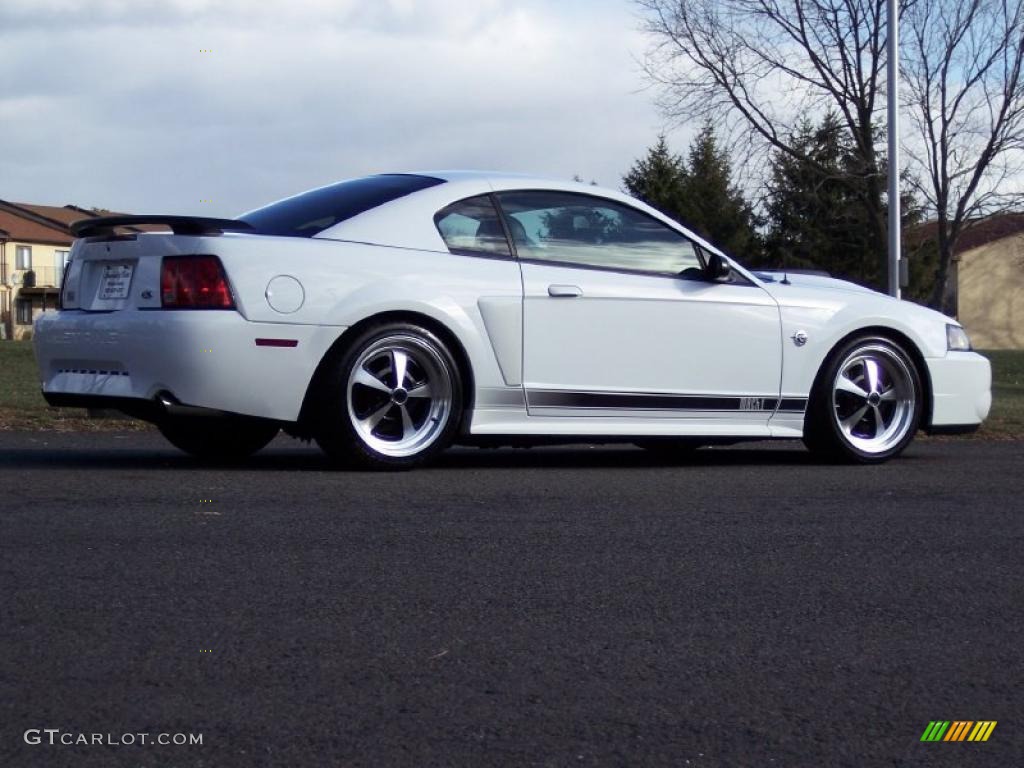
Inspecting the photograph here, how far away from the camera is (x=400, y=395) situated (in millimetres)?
7137

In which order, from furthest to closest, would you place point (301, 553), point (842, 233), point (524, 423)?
point (842, 233)
point (524, 423)
point (301, 553)

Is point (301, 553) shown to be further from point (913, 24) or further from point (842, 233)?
point (842, 233)

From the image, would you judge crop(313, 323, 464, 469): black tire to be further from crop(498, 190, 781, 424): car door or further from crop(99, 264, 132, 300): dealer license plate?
crop(99, 264, 132, 300): dealer license plate

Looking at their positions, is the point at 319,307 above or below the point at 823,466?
above

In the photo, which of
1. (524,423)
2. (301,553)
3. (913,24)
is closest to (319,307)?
(524,423)

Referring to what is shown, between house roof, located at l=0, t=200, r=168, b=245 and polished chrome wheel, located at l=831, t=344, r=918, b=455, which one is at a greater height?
house roof, located at l=0, t=200, r=168, b=245

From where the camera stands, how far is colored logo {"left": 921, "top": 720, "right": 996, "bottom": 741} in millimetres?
3102

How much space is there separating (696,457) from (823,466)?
35.4 inches

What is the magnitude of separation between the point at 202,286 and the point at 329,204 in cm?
99

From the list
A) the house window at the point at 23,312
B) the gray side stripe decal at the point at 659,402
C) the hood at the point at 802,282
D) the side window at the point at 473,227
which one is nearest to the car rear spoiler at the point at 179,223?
the side window at the point at 473,227

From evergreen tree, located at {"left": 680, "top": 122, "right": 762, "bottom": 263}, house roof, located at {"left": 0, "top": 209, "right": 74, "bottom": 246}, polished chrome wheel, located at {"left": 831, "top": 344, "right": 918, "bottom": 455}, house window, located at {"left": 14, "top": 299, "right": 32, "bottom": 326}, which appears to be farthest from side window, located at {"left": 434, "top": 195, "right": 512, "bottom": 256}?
house window, located at {"left": 14, "top": 299, "right": 32, "bottom": 326}

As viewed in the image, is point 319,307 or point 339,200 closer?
point 319,307

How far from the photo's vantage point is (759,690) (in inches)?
134

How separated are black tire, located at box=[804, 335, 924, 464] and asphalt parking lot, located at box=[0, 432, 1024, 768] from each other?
1.31 meters
